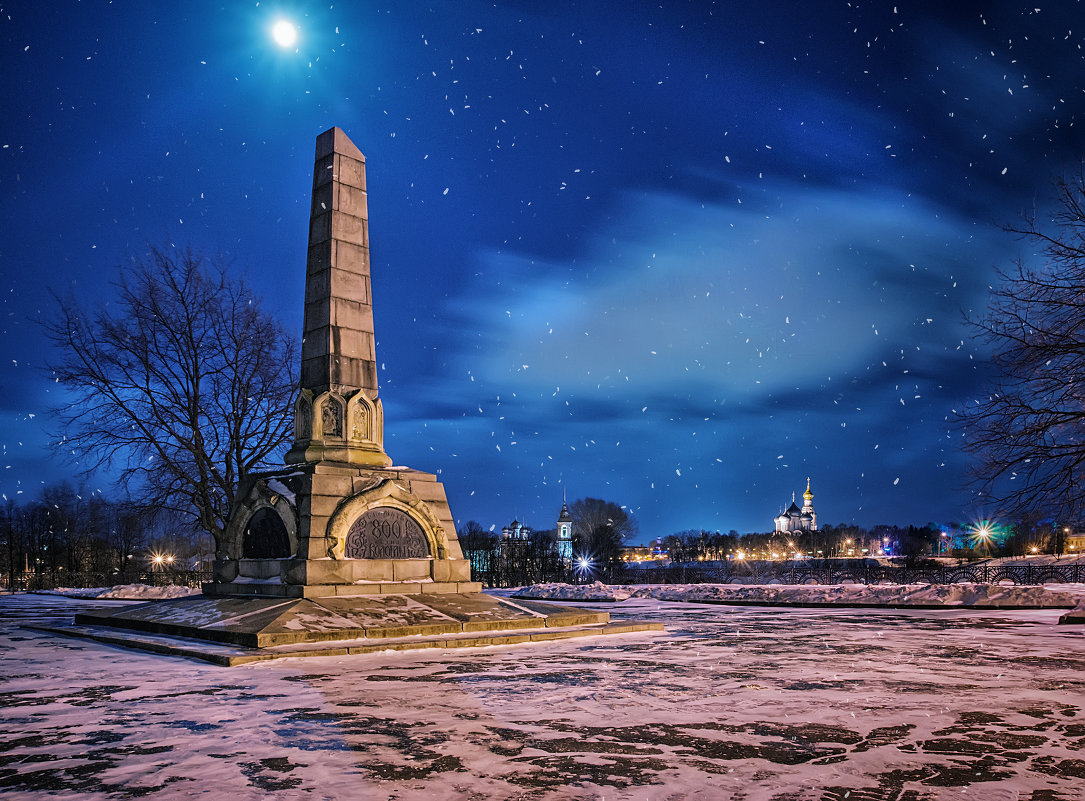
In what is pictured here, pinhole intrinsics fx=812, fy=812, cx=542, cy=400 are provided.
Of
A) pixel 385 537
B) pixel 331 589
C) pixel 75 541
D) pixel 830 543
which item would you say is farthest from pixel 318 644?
pixel 830 543

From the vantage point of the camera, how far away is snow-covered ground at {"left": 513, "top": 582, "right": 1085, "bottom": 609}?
21.4 m

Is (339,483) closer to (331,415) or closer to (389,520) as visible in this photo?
(389,520)

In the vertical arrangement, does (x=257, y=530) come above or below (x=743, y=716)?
above

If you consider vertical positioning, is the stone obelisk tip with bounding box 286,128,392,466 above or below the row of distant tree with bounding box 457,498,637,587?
above

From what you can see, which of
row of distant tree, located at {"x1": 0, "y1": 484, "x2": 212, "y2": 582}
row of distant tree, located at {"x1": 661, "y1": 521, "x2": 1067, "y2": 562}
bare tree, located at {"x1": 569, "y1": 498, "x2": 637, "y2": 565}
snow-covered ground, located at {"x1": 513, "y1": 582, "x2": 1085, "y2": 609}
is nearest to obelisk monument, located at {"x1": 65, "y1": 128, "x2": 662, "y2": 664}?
snow-covered ground, located at {"x1": 513, "y1": 582, "x2": 1085, "y2": 609}

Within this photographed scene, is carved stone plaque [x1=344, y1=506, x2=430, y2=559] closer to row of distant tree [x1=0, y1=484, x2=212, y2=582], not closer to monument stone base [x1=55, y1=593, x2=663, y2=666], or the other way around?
monument stone base [x1=55, y1=593, x2=663, y2=666]

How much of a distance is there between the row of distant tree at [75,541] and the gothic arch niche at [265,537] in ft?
102

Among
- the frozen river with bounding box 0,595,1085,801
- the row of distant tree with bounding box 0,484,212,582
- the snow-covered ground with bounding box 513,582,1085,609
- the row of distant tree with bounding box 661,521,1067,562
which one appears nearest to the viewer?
the frozen river with bounding box 0,595,1085,801

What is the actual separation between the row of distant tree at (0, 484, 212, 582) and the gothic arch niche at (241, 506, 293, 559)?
1222 inches

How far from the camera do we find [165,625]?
12.7 m

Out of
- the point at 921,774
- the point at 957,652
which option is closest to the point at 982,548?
the point at 957,652

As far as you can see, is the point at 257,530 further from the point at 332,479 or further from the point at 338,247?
the point at 338,247

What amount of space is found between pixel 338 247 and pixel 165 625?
24.9ft

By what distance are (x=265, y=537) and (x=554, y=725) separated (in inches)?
388
